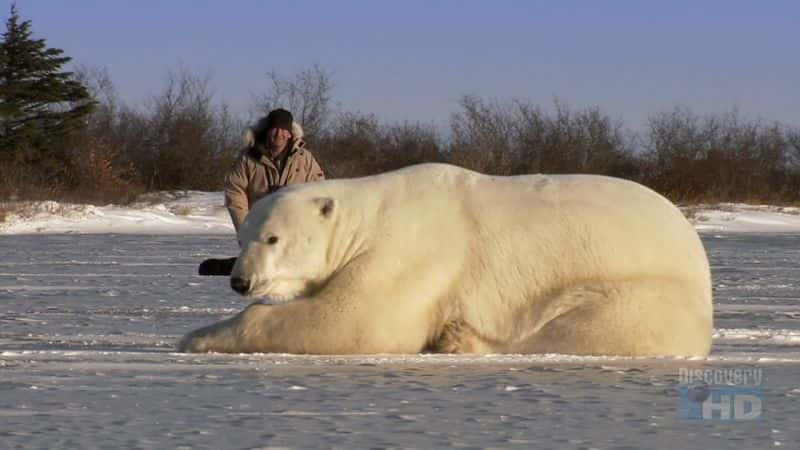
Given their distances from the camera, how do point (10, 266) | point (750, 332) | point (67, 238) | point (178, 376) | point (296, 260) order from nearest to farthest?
point (178, 376) → point (296, 260) → point (750, 332) → point (10, 266) → point (67, 238)

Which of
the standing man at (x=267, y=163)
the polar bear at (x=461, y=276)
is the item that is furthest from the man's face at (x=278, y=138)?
the polar bear at (x=461, y=276)

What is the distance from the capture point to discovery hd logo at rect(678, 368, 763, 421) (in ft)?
14.4

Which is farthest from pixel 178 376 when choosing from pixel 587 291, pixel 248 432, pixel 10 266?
pixel 10 266

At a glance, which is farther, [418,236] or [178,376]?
[418,236]

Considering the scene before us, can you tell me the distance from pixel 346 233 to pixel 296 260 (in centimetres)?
25

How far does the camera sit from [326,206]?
20.1 feet

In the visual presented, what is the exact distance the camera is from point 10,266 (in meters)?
14.1

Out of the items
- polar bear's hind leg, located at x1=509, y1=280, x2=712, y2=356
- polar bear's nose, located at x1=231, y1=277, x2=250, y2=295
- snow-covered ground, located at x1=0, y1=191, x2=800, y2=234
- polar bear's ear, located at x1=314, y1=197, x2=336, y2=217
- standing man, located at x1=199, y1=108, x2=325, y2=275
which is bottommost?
snow-covered ground, located at x1=0, y1=191, x2=800, y2=234

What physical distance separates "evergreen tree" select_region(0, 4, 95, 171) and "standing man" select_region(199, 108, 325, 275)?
33.5m

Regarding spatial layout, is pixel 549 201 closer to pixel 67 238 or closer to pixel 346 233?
pixel 346 233

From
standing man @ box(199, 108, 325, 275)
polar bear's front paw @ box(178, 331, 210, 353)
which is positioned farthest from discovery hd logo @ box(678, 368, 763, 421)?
standing man @ box(199, 108, 325, 275)

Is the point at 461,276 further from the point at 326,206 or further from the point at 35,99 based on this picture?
the point at 35,99

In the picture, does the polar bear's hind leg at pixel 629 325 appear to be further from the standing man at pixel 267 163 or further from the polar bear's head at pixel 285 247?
the standing man at pixel 267 163

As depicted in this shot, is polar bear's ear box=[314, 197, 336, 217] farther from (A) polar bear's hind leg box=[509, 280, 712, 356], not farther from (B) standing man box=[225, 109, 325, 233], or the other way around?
(B) standing man box=[225, 109, 325, 233]
